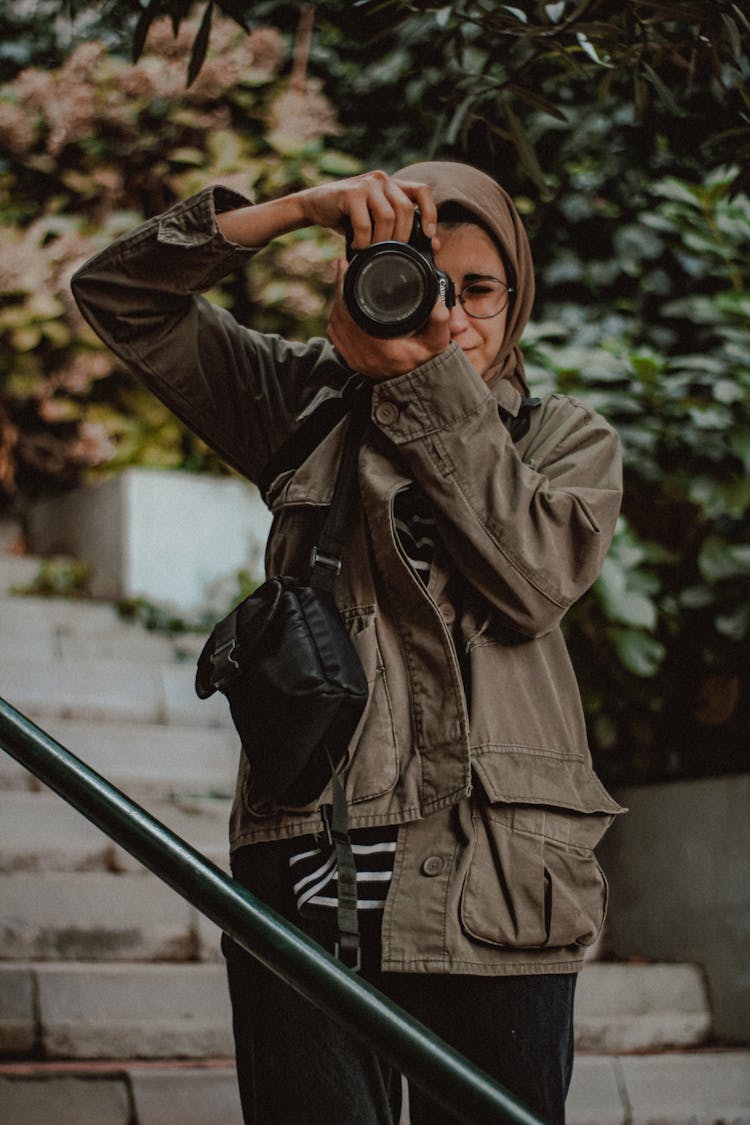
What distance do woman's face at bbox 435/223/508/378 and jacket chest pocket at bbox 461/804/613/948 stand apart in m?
0.54

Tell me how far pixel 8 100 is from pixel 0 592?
216 cm

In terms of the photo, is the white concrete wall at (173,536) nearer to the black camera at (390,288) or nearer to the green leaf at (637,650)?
the green leaf at (637,650)

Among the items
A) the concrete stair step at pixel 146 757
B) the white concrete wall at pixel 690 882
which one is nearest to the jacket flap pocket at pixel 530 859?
the white concrete wall at pixel 690 882

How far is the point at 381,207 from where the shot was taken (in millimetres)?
1329

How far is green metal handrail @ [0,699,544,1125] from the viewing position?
41.5 inches

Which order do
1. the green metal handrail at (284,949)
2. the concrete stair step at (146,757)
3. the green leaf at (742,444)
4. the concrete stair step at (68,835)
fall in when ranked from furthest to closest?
the concrete stair step at (146,757), the concrete stair step at (68,835), the green leaf at (742,444), the green metal handrail at (284,949)

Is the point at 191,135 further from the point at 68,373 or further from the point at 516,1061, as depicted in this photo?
the point at 516,1061

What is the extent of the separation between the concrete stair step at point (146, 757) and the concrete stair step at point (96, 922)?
0.48m

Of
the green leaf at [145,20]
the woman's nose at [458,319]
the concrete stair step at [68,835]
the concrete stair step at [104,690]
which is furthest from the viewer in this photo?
the concrete stair step at [104,690]

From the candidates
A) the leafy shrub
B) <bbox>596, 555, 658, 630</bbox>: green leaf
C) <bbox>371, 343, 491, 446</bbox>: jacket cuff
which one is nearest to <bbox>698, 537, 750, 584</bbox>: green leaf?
the leafy shrub

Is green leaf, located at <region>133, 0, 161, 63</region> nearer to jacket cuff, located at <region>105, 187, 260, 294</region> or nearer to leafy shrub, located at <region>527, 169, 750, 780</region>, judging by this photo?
jacket cuff, located at <region>105, 187, 260, 294</region>

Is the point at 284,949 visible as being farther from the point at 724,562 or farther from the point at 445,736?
the point at 724,562

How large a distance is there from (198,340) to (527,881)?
0.79 metres

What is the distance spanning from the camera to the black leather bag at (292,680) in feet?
4.13
